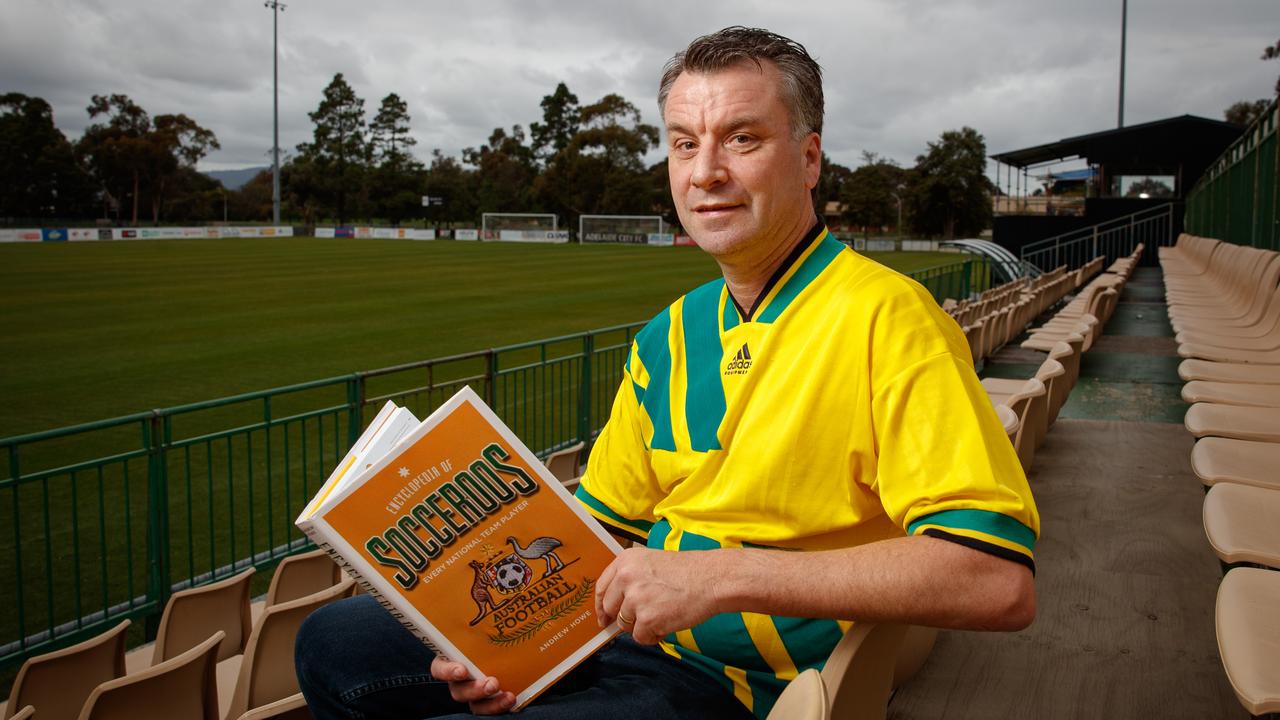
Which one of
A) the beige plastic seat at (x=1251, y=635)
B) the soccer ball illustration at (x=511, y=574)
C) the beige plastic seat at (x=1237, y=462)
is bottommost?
the beige plastic seat at (x=1251, y=635)

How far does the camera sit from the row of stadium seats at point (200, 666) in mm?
2223

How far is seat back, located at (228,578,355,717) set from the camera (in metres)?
2.56

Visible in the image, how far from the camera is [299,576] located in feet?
12.2

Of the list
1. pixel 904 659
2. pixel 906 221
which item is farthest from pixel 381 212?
pixel 904 659

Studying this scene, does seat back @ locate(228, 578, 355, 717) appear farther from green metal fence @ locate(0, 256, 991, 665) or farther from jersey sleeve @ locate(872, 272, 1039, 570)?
jersey sleeve @ locate(872, 272, 1039, 570)

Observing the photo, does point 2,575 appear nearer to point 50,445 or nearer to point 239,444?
point 239,444

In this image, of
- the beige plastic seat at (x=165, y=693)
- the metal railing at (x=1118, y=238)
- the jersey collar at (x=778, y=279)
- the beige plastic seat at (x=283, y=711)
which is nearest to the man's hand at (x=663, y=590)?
the jersey collar at (x=778, y=279)

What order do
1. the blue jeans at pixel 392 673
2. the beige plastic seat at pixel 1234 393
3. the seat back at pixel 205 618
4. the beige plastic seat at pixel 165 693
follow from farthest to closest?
the beige plastic seat at pixel 1234 393, the seat back at pixel 205 618, the beige plastic seat at pixel 165 693, the blue jeans at pixel 392 673

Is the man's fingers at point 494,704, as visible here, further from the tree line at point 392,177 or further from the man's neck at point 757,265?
the tree line at point 392,177

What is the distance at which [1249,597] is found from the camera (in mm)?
1997

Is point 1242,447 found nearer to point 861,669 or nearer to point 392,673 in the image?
point 861,669

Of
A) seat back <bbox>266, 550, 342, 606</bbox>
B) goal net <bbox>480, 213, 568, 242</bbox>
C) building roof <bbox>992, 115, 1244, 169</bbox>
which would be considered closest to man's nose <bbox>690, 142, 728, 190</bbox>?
seat back <bbox>266, 550, 342, 606</bbox>

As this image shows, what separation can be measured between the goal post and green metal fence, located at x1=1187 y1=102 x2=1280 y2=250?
42760 mm

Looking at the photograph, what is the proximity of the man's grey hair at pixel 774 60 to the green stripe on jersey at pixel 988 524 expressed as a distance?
73 centimetres
